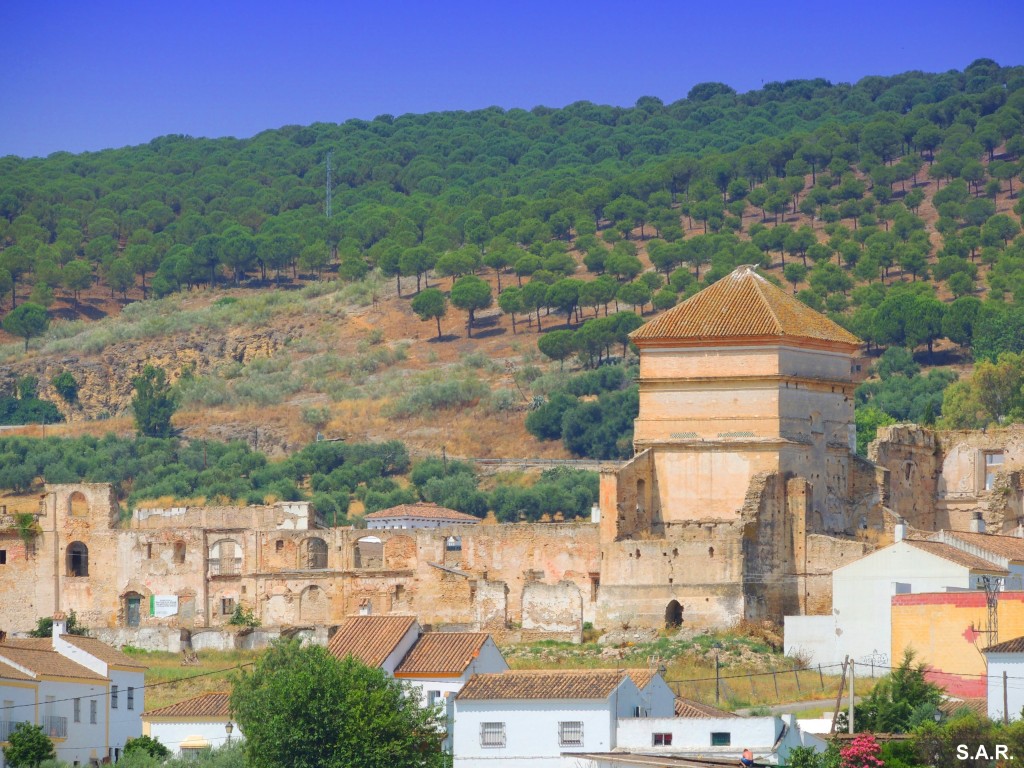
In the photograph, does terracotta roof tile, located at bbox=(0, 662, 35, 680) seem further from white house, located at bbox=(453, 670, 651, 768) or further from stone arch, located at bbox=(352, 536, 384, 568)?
stone arch, located at bbox=(352, 536, 384, 568)

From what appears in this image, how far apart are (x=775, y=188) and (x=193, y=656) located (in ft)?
242

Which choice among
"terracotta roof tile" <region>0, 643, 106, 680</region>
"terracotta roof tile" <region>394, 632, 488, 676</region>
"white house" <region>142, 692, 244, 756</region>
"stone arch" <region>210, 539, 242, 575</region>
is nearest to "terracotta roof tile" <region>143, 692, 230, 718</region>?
"white house" <region>142, 692, 244, 756</region>

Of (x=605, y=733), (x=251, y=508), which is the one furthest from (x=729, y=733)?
(x=251, y=508)

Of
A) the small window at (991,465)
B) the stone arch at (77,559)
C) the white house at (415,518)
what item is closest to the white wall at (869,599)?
the small window at (991,465)

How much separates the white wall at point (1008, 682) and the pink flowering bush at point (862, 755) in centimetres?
371

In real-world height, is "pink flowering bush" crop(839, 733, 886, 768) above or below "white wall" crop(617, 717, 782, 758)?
below

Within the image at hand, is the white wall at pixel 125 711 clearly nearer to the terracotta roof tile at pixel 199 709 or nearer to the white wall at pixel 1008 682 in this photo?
the terracotta roof tile at pixel 199 709

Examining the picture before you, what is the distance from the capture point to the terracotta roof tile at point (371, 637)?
42906 mm

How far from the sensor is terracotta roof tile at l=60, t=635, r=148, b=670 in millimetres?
45438

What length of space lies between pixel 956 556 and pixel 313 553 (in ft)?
54.9

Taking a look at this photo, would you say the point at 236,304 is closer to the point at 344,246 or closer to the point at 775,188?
the point at 344,246

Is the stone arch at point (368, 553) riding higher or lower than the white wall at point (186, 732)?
higher

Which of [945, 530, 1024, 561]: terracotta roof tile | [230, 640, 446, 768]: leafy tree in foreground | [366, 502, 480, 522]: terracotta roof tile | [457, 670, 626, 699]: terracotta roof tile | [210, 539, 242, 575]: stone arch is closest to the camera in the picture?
[230, 640, 446, 768]: leafy tree in foreground

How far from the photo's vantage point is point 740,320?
5506cm
